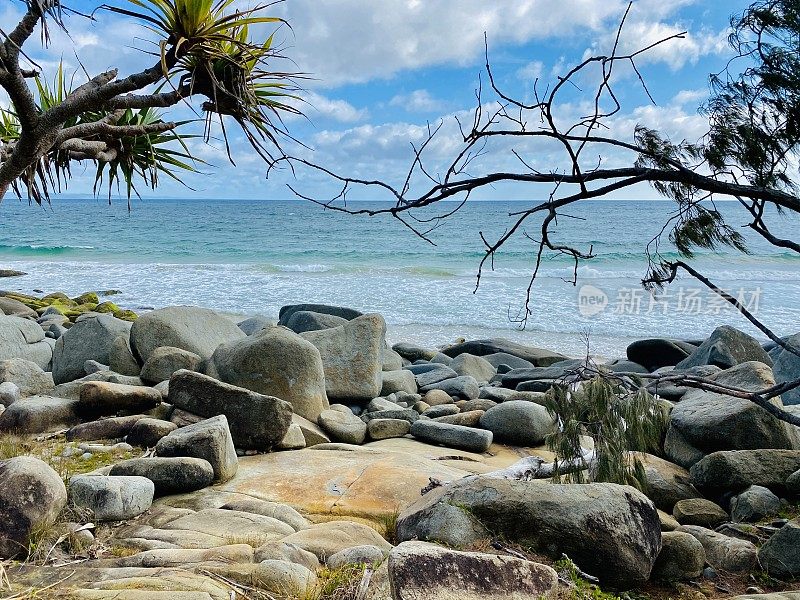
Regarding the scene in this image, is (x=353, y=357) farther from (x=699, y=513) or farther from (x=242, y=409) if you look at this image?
(x=699, y=513)

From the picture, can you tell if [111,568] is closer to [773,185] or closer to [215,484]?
[215,484]

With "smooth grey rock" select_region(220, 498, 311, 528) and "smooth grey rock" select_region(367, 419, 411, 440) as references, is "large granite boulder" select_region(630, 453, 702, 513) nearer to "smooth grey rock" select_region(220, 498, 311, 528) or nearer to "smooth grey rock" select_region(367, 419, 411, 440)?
"smooth grey rock" select_region(367, 419, 411, 440)

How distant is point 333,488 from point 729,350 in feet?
28.7

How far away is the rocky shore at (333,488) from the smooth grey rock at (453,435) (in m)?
0.02

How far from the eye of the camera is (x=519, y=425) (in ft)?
27.2

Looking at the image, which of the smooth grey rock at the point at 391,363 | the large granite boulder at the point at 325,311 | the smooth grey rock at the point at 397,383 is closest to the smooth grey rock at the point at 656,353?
the smooth grey rock at the point at 391,363

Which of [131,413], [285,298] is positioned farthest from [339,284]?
[131,413]

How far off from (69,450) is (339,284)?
23799 mm

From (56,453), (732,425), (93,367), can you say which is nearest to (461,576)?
(56,453)

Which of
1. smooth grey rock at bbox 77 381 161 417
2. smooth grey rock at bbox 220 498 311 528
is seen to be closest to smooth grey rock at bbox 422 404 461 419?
smooth grey rock at bbox 77 381 161 417

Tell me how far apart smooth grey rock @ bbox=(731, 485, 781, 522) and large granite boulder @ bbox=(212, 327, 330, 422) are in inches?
174

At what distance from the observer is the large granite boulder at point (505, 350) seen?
630 inches

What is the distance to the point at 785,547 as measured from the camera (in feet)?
16.0

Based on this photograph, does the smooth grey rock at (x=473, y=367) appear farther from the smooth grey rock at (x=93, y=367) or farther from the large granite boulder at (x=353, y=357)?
the smooth grey rock at (x=93, y=367)
